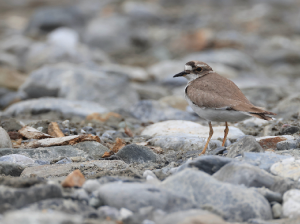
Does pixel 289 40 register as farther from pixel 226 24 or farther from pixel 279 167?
pixel 279 167

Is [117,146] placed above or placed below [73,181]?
below

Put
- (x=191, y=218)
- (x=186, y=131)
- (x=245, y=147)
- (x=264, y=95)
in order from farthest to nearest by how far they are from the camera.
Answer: (x=264, y=95) < (x=186, y=131) < (x=245, y=147) < (x=191, y=218)

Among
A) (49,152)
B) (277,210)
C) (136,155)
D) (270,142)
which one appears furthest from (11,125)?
(277,210)

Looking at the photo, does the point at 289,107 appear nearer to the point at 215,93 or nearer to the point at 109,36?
the point at 215,93

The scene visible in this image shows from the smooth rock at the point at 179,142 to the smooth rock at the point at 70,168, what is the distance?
1.26 metres

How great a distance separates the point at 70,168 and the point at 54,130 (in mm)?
1965

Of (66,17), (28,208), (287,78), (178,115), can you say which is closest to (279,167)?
(28,208)

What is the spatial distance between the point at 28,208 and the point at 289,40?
2284 cm

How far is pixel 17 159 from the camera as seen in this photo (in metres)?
4.93

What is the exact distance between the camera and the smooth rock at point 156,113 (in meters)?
8.92

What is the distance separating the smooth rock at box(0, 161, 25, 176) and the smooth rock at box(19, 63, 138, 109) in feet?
19.4

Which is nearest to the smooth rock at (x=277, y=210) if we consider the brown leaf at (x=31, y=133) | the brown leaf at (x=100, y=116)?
the brown leaf at (x=31, y=133)

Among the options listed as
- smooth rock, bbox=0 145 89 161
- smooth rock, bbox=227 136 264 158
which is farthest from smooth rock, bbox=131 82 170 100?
smooth rock, bbox=227 136 264 158

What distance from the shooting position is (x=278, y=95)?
1118 cm
